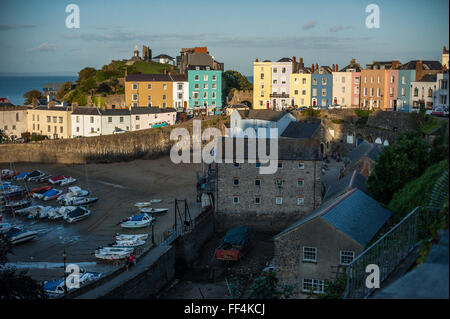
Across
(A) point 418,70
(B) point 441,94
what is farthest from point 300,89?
(B) point 441,94

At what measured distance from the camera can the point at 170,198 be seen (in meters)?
30.4

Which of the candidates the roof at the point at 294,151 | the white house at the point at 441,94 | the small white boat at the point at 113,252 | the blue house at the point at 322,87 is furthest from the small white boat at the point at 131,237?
the blue house at the point at 322,87

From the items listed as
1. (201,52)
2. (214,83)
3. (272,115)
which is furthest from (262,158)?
(201,52)

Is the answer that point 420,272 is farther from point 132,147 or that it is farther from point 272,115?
point 132,147

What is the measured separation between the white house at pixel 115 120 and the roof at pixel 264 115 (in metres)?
11.0

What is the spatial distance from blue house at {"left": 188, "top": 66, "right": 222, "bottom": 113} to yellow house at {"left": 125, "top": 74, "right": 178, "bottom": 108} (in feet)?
9.72

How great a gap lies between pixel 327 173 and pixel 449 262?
30.0 metres

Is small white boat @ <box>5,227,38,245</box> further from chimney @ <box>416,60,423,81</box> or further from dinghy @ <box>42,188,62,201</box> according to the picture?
chimney @ <box>416,60,423,81</box>

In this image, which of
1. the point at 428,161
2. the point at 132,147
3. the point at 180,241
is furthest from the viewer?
the point at 132,147

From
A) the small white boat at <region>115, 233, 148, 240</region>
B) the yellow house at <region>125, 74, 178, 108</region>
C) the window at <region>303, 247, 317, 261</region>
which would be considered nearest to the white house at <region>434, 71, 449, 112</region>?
the small white boat at <region>115, 233, 148, 240</region>

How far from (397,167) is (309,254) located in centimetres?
632

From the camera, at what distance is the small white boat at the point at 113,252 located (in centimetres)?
2061

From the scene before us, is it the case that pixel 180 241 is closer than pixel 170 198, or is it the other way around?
pixel 180 241

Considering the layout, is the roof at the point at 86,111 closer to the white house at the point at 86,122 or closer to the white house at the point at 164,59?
the white house at the point at 86,122
